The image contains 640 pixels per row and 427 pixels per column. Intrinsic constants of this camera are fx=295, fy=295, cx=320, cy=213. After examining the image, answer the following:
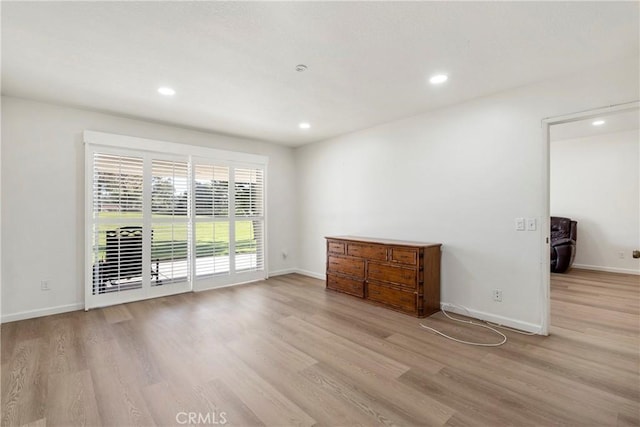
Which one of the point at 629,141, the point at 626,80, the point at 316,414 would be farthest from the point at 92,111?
the point at 629,141

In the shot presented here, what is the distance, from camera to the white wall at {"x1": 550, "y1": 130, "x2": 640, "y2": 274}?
18.2 feet

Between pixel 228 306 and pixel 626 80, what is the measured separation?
4.76 meters

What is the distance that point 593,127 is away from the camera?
5207mm

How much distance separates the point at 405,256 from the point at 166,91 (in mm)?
3344

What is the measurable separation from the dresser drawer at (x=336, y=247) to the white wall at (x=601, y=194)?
5329 mm

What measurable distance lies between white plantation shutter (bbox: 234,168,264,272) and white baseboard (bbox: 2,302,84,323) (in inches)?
85.4

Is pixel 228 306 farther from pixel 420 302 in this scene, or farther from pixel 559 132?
pixel 559 132

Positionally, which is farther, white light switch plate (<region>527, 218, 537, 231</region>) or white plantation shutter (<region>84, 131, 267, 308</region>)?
white plantation shutter (<region>84, 131, 267, 308</region>)

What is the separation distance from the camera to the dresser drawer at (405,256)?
141 inches

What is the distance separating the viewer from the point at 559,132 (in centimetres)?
549

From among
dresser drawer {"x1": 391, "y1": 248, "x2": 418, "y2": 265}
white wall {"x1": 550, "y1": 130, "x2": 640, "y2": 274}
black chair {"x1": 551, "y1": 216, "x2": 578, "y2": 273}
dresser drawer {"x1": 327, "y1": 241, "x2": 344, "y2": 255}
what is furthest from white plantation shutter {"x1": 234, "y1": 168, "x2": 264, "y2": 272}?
white wall {"x1": 550, "y1": 130, "x2": 640, "y2": 274}

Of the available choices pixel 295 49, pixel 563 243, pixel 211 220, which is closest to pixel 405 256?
pixel 295 49

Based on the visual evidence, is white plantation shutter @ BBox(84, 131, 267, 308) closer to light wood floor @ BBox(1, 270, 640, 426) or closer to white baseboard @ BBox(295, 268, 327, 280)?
light wood floor @ BBox(1, 270, 640, 426)

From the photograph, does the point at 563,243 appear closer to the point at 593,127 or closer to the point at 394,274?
the point at 593,127
